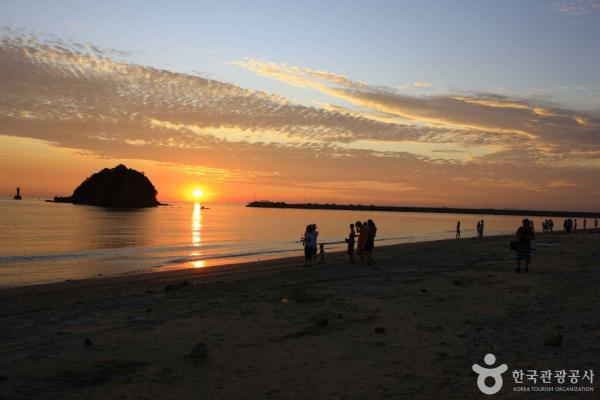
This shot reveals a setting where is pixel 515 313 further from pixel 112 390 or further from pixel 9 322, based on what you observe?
pixel 9 322

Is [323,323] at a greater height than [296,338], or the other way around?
[323,323]

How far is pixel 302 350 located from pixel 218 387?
214 centimetres

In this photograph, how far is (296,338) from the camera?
9.43 meters

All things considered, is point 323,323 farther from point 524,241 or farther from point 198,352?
point 524,241

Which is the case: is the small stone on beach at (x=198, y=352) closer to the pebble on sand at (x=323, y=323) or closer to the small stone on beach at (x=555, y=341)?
the pebble on sand at (x=323, y=323)

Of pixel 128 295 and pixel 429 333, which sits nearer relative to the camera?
pixel 429 333

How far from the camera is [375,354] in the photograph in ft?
27.0

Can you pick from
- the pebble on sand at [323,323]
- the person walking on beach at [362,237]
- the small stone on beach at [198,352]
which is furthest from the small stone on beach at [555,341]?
the person walking on beach at [362,237]

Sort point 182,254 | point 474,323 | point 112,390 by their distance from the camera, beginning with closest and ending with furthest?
point 112,390
point 474,323
point 182,254

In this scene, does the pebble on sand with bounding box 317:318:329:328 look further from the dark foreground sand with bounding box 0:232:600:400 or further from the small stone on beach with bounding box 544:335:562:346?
the small stone on beach with bounding box 544:335:562:346

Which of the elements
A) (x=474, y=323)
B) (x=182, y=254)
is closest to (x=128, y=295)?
(x=474, y=323)

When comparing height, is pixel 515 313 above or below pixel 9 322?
above

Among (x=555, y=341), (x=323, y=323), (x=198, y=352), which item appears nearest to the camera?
(x=555, y=341)

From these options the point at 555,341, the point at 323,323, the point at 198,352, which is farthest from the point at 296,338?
the point at 555,341
